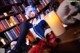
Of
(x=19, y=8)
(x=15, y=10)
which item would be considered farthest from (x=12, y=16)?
(x=19, y=8)

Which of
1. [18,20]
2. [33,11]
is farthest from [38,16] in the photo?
[18,20]

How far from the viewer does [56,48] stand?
133cm

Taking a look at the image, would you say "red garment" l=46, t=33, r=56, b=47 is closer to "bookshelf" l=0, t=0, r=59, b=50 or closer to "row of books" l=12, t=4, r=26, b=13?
"bookshelf" l=0, t=0, r=59, b=50

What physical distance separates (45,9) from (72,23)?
317cm

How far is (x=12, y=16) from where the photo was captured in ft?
13.6

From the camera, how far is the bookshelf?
3.78m

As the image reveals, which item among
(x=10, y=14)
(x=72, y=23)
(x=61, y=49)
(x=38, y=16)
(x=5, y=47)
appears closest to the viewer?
(x=61, y=49)

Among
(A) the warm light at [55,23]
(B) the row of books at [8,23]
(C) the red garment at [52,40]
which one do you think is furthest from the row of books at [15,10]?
(A) the warm light at [55,23]

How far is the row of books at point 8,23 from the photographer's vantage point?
3.75 metres

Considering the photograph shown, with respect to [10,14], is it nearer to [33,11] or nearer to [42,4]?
[33,11]

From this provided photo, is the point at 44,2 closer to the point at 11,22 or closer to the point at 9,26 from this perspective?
the point at 11,22

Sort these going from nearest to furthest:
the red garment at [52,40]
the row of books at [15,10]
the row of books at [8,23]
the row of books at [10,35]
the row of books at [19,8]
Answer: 1. the red garment at [52,40]
2. the row of books at [10,35]
3. the row of books at [8,23]
4. the row of books at [15,10]
5. the row of books at [19,8]

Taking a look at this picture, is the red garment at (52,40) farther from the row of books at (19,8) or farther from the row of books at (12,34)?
the row of books at (19,8)

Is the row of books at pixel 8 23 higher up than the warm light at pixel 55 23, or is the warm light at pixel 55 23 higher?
the row of books at pixel 8 23
